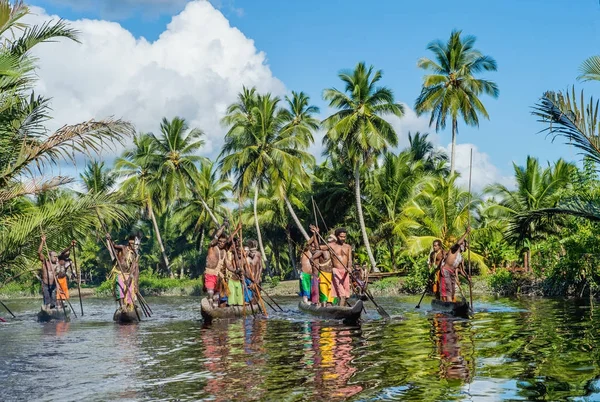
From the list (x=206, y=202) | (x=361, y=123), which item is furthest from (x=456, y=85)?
(x=206, y=202)

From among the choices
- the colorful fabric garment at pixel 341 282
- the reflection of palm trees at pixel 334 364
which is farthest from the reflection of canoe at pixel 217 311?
the reflection of palm trees at pixel 334 364

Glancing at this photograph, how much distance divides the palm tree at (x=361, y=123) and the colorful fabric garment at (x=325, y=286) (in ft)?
55.1

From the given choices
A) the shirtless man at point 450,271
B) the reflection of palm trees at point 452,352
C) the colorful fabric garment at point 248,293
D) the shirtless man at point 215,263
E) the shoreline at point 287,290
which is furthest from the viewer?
the shoreline at point 287,290

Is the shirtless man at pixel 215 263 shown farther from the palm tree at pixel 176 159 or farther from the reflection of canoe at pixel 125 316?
the palm tree at pixel 176 159

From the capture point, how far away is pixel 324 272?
15719mm

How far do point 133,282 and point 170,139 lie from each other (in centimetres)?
2503

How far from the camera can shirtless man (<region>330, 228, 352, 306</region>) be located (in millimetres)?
14665

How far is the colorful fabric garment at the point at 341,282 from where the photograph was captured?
14.8 m

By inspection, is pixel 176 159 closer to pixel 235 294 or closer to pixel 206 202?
pixel 206 202

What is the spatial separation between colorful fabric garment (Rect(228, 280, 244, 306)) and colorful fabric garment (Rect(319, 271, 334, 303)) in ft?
6.27

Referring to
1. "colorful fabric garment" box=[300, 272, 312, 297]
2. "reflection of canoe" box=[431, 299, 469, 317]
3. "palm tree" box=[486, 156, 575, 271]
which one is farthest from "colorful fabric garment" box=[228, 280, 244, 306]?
"palm tree" box=[486, 156, 575, 271]

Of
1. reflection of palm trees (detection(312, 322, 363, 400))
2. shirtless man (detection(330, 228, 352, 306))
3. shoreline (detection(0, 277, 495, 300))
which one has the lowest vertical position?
reflection of palm trees (detection(312, 322, 363, 400))

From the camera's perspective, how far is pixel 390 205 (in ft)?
111

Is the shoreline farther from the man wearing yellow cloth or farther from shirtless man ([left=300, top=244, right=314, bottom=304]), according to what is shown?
the man wearing yellow cloth
